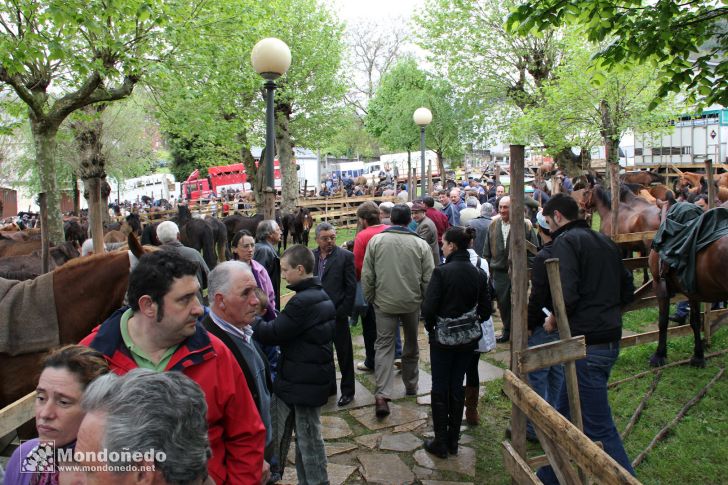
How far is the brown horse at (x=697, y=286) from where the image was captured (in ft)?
19.7

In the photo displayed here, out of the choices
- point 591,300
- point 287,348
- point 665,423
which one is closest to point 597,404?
point 591,300

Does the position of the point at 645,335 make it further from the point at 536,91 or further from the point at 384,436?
the point at 536,91

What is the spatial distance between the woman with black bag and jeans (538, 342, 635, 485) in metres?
0.90

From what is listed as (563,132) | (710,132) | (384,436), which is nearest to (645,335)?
(384,436)

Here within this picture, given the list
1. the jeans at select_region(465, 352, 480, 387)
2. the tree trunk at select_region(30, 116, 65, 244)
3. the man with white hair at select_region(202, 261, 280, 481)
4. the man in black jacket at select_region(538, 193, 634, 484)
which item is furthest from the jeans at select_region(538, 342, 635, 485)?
the tree trunk at select_region(30, 116, 65, 244)

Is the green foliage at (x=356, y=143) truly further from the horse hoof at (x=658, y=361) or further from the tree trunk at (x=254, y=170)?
the horse hoof at (x=658, y=361)

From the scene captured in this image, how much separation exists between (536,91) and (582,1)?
1744cm

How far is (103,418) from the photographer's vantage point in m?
1.55

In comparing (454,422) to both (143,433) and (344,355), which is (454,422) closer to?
(344,355)

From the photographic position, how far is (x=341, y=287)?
5789 millimetres

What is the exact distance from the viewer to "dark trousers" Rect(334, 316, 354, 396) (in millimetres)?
5957

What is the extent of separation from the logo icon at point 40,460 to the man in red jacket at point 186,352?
0.40 metres

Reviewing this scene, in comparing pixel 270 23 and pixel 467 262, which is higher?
pixel 270 23

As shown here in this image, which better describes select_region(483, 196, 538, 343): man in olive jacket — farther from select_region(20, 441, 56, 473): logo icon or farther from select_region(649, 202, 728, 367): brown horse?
select_region(20, 441, 56, 473): logo icon
